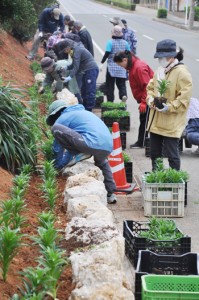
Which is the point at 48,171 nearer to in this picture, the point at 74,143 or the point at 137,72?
the point at 74,143

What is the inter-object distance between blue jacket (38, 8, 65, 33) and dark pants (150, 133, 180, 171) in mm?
12937

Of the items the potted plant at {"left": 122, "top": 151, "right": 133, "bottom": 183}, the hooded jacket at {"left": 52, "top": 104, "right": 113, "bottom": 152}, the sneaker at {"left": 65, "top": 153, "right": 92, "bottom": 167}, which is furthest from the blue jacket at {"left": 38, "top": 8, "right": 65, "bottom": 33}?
the sneaker at {"left": 65, "top": 153, "right": 92, "bottom": 167}

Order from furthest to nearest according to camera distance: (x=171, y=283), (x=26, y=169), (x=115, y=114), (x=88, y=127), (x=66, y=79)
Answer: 1. (x=115, y=114)
2. (x=66, y=79)
3. (x=88, y=127)
4. (x=26, y=169)
5. (x=171, y=283)

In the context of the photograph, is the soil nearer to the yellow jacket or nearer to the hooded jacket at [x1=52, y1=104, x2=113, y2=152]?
the hooded jacket at [x1=52, y1=104, x2=113, y2=152]

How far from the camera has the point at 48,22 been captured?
22.9m

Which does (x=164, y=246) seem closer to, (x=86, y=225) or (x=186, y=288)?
(x=86, y=225)

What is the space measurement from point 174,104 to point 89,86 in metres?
5.20

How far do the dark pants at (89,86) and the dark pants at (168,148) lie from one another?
4.58 metres

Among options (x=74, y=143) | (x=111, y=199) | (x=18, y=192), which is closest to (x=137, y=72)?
(x=111, y=199)

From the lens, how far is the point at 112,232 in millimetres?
6168

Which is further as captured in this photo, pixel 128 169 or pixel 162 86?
pixel 128 169

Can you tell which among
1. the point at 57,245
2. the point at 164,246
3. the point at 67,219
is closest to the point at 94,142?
the point at 67,219

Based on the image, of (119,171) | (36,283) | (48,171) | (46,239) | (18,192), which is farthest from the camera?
(119,171)

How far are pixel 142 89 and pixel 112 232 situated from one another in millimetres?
6442
